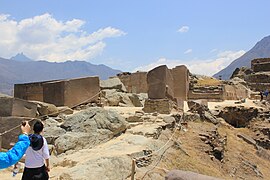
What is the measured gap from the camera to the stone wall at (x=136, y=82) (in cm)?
2784

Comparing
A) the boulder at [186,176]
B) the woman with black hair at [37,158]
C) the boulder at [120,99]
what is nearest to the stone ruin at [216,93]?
the boulder at [120,99]

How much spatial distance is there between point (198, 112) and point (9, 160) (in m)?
12.8

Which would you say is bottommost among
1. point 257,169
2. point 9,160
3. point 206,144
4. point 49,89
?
point 257,169

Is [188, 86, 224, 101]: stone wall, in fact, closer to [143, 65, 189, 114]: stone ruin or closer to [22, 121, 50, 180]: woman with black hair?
[143, 65, 189, 114]: stone ruin

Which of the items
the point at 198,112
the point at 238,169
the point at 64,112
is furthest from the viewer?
the point at 198,112

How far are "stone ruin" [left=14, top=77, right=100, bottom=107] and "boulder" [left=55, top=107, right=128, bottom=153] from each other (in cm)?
365

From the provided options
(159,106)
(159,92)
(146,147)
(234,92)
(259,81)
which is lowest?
(146,147)

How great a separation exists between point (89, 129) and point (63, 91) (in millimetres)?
4508

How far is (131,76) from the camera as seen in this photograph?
2909 cm

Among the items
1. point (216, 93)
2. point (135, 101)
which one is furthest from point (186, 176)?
point (216, 93)

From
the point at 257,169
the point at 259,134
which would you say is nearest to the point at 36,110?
the point at 257,169

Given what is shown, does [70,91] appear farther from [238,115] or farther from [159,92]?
[238,115]

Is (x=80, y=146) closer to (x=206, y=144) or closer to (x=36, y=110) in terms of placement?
(x=36, y=110)

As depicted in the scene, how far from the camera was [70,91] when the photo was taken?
14.5m
